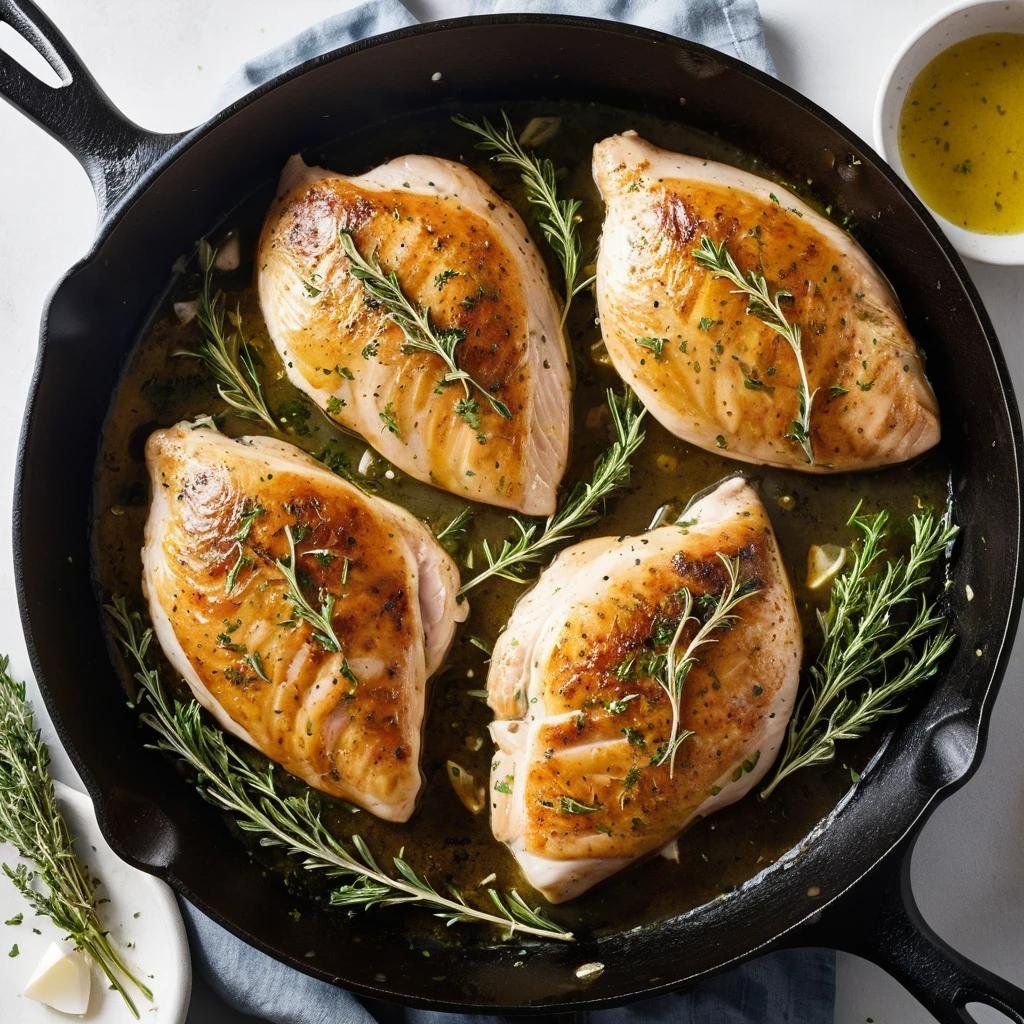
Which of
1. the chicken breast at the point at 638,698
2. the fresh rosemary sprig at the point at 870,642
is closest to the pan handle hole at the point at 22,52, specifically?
the chicken breast at the point at 638,698

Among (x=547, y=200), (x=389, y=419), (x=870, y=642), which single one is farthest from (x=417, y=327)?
(x=870, y=642)

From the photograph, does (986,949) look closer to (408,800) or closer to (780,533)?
(780,533)

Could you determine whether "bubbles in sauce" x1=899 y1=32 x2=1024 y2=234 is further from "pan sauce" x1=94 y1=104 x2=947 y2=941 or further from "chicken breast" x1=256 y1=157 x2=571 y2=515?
"chicken breast" x1=256 y1=157 x2=571 y2=515

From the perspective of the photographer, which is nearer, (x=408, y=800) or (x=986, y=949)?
(x=408, y=800)

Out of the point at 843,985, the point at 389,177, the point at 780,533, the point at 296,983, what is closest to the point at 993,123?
the point at 780,533

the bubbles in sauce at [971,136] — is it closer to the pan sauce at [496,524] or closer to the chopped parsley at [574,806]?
the pan sauce at [496,524]

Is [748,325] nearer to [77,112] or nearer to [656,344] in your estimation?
[656,344]

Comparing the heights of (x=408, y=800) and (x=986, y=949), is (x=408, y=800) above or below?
above
